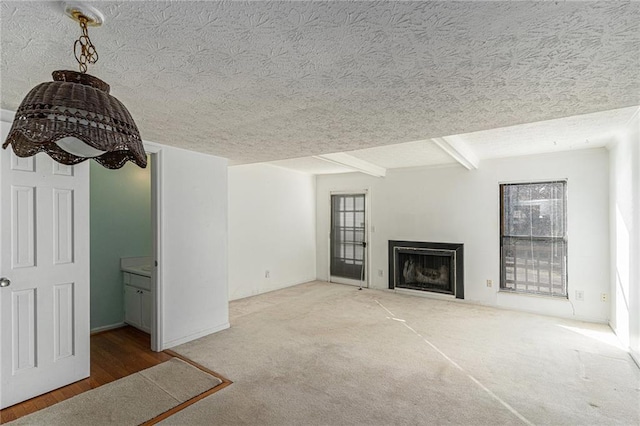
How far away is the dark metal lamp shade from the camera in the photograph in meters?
0.91

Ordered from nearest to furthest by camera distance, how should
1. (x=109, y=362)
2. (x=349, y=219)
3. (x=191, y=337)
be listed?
(x=109, y=362)
(x=191, y=337)
(x=349, y=219)

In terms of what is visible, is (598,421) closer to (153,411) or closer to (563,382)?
(563,382)

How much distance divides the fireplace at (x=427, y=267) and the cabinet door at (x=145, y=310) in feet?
13.6

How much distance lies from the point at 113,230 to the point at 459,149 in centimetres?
464

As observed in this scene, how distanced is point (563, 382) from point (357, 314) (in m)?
2.45

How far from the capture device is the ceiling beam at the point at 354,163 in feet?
15.2

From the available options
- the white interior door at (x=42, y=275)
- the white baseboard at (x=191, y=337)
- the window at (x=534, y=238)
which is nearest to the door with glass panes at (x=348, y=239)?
the window at (x=534, y=238)

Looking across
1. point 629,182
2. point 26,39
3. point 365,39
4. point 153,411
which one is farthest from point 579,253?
point 26,39

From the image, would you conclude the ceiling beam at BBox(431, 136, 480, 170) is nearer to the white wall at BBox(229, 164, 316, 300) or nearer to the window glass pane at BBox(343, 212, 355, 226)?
the window glass pane at BBox(343, 212, 355, 226)

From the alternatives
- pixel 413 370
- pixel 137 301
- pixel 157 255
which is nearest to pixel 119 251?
pixel 137 301

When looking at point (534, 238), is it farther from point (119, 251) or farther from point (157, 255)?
point (119, 251)

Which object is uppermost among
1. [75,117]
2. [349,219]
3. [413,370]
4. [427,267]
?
[75,117]

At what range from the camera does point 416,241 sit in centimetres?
589

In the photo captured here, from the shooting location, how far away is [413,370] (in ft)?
9.48
